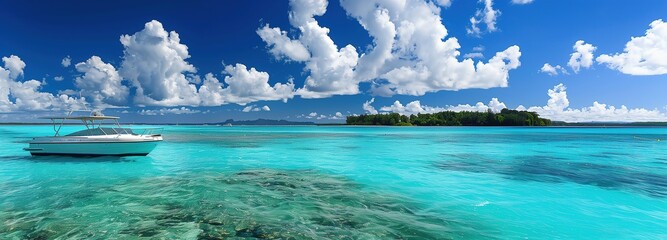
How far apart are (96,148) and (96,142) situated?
0.50 meters

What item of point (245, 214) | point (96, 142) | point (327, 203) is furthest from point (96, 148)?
point (327, 203)

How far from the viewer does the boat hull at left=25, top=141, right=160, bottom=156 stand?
21812 millimetres

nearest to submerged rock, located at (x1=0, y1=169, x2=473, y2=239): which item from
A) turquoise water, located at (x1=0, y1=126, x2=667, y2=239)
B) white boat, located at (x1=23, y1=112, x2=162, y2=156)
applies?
turquoise water, located at (x1=0, y1=126, x2=667, y2=239)

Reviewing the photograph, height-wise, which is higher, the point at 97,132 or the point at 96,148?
the point at 97,132

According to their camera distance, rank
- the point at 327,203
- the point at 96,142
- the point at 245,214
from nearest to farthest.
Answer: the point at 245,214 < the point at 327,203 < the point at 96,142

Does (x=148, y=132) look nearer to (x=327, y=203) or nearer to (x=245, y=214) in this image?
(x=245, y=214)

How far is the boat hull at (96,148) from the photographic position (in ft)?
71.6

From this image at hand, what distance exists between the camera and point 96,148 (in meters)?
21.9

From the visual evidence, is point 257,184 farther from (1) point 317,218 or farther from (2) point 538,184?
(2) point 538,184

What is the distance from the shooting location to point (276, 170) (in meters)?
18.6

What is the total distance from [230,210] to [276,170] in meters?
8.93

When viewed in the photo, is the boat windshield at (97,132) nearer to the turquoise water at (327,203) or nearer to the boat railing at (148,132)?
the boat railing at (148,132)

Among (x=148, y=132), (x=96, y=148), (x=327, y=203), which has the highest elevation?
(x=148, y=132)

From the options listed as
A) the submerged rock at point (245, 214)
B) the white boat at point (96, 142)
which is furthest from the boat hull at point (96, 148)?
the submerged rock at point (245, 214)
